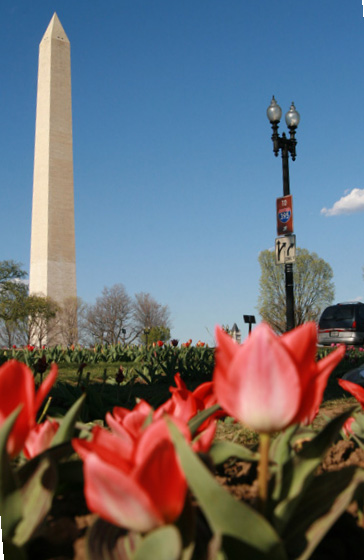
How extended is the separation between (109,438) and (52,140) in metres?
33.8

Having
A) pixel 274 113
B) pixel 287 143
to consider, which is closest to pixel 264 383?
pixel 274 113

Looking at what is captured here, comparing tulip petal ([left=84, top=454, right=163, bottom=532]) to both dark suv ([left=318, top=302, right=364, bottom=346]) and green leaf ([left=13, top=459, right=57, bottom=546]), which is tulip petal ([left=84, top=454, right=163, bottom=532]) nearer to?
green leaf ([left=13, top=459, right=57, bottom=546])

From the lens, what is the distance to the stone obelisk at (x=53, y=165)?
32.1m

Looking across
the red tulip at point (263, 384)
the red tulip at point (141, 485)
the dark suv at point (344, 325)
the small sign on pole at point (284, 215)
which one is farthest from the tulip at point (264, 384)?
the dark suv at point (344, 325)

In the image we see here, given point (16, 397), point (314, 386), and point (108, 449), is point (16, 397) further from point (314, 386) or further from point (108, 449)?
point (314, 386)

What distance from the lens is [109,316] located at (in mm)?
37375

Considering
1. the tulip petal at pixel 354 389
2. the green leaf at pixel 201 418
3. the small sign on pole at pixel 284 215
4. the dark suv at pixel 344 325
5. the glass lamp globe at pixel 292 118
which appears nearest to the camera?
the green leaf at pixel 201 418

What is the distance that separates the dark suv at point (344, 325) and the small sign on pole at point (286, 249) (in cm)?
781

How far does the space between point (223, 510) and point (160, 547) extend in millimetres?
83

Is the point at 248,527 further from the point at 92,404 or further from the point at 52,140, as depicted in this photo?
the point at 52,140

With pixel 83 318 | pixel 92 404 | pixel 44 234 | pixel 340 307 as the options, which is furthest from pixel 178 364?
pixel 83 318

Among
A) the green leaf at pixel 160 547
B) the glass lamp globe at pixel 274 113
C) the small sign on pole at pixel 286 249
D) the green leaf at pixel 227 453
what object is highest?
the glass lamp globe at pixel 274 113

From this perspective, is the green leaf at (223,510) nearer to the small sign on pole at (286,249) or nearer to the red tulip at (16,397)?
the red tulip at (16,397)

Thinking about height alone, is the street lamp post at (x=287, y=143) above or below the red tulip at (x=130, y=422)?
above
